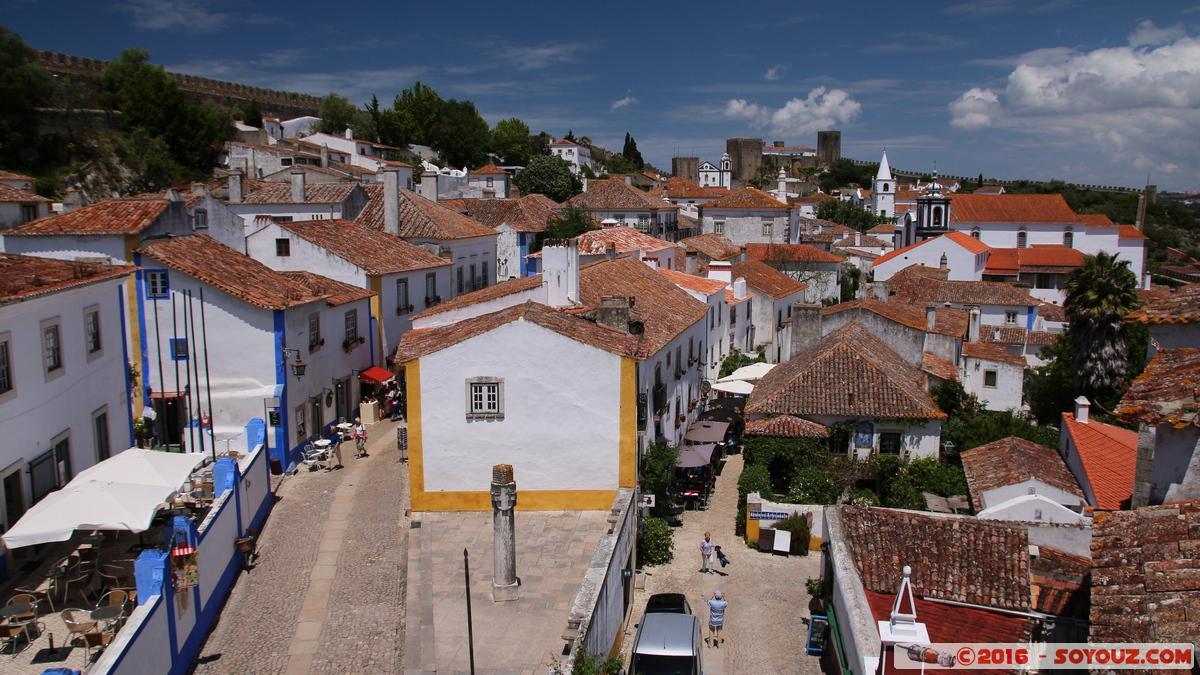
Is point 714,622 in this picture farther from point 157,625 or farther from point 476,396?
point 157,625

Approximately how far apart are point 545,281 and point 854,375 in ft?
34.3

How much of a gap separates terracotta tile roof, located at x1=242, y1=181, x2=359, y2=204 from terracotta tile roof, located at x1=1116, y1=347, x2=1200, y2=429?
3668 centimetres

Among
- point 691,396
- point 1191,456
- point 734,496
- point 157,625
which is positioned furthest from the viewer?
point 691,396

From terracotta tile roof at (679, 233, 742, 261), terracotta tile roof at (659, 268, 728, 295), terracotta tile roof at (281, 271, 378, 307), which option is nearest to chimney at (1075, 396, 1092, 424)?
terracotta tile roof at (659, 268, 728, 295)

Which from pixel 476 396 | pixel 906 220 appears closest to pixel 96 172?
Result: pixel 476 396

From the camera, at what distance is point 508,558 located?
14.1 meters

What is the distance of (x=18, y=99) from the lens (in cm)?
5119

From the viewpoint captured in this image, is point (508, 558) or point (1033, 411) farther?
point (1033, 411)

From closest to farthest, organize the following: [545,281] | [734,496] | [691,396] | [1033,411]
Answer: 1. [545,281]
2. [734,496]
3. [691,396]
4. [1033,411]

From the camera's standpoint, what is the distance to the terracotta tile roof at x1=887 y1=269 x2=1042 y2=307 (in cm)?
4856

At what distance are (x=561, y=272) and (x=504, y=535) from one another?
1088cm

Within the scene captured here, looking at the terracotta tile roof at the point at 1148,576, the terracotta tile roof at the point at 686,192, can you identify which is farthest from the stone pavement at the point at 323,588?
the terracotta tile roof at the point at 686,192

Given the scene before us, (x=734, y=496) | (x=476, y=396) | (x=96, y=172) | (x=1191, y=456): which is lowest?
(x=734, y=496)

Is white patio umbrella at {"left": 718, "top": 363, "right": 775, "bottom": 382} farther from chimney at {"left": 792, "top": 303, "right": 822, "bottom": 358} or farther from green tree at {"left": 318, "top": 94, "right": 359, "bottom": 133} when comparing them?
green tree at {"left": 318, "top": 94, "right": 359, "bottom": 133}
